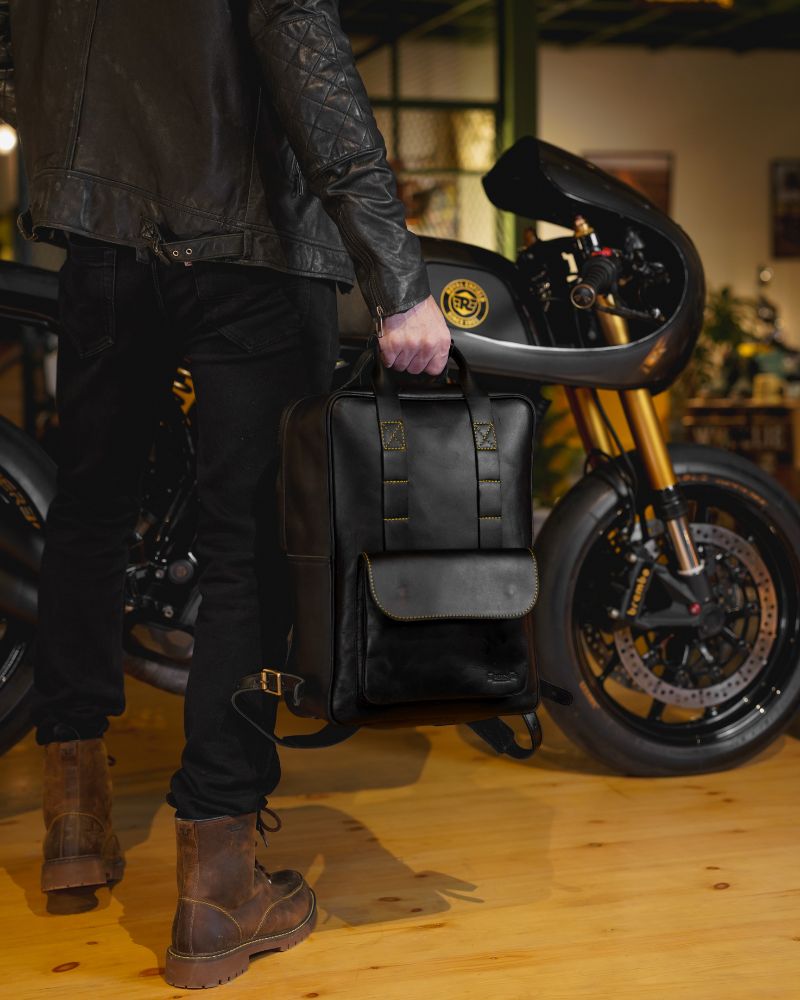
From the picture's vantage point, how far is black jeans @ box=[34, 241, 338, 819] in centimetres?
139

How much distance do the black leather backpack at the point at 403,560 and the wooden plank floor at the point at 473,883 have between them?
28 cm

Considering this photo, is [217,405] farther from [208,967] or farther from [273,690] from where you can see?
[208,967]

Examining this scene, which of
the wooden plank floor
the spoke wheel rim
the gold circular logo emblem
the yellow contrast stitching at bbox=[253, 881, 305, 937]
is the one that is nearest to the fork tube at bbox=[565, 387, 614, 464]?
the spoke wheel rim

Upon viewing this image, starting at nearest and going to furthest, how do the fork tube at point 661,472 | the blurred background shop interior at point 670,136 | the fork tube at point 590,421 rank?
the fork tube at point 661,472, the fork tube at point 590,421, the blurred background shop interior at point 670,136

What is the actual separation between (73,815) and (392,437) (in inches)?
25.4

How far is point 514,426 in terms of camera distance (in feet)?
4.64

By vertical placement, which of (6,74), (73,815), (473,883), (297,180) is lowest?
(473,883)

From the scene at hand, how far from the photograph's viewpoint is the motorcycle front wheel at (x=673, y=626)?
2061 mm

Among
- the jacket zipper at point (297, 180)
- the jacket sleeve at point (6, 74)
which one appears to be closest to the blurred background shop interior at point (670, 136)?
the jacket sleeve at point (6, 74)

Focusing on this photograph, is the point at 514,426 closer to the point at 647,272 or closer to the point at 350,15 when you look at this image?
the point at 647,272

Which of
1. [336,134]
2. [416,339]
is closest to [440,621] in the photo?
[416,339]

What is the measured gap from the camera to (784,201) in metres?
10.6

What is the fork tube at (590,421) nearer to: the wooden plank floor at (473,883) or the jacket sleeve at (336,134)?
the wooden plank floor at (473,883)

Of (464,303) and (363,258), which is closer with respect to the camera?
(363,258)
